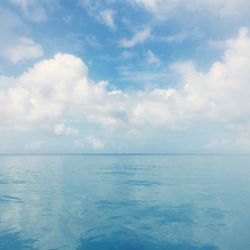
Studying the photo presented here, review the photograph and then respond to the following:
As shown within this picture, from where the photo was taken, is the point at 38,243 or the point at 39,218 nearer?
the point at 38,243

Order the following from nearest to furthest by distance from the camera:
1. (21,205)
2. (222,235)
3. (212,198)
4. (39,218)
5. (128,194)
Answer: (222,235) → (39,218) → (21,205) → (212,198) → (128,194)

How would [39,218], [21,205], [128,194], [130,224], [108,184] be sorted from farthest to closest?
[108,184] → [128,194] → [21,205] → [39,218] → [130,224]

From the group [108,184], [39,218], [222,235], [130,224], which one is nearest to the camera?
[222,235]

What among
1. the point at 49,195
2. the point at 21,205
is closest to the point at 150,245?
the point at 21,205

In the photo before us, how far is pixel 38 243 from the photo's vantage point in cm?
2502

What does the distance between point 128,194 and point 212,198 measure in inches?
578

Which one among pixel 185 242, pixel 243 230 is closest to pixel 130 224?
pixel 185 242

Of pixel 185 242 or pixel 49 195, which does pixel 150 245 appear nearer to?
pixel 185 242

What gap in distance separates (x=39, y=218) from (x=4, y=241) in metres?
7.95

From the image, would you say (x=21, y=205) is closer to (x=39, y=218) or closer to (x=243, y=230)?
(x=39, y=218)

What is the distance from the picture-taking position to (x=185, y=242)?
1010 inches

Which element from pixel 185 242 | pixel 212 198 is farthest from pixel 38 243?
pixel 212 198

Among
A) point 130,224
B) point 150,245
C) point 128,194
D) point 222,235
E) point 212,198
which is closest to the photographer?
point 150,245

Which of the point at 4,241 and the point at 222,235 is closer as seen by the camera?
the point at 4,241
